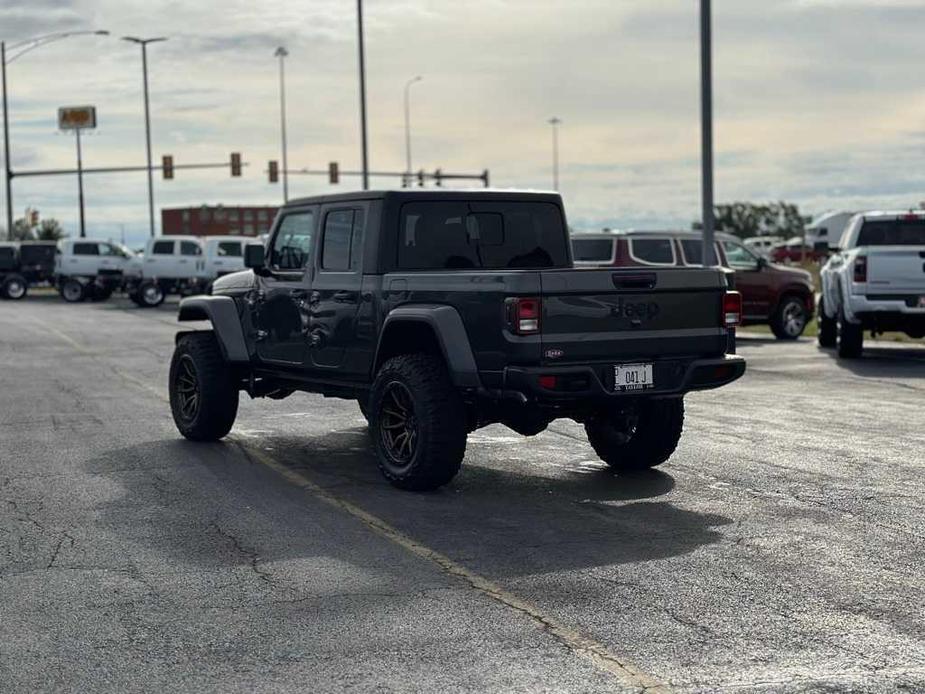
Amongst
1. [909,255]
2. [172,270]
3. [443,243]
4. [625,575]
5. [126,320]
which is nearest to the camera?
[625,575]

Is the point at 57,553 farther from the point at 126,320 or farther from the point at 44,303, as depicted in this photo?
the point at 44,303

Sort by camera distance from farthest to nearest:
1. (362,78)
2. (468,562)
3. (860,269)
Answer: (362,78) → (860,269) → (468,562)

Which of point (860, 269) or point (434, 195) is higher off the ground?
point (434, 195)

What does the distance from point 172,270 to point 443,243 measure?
125 feet

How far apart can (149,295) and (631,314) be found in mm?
39127

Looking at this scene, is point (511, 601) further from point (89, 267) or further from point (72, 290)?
point (72, 290)

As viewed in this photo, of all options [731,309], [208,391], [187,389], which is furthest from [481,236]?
[187,389]

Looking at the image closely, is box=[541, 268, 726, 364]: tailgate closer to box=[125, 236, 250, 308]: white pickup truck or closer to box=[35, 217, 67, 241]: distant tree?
box=[125, 236, 250, 308]: white pickup truck

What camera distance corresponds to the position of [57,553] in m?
7.60

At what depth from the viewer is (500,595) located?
21.6 ft

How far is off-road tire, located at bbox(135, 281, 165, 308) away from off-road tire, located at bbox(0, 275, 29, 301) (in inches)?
420

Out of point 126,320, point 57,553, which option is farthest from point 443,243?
point 126,320

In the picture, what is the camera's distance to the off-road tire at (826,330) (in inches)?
915

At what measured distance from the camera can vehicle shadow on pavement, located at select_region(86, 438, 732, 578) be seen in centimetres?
758
